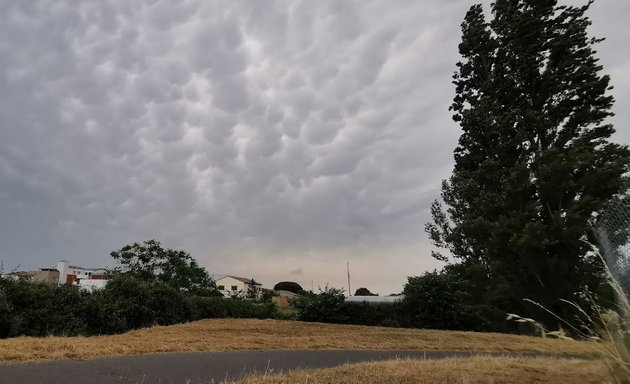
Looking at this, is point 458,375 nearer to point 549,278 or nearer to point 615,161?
point 549,278

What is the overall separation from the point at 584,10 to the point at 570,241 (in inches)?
581

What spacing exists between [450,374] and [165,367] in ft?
14.1

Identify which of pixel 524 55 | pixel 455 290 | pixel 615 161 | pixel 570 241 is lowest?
pixel 455 290

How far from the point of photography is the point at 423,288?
21812 mm

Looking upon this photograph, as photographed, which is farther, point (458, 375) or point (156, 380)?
point (156, 380)

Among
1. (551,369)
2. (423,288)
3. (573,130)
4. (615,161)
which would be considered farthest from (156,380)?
(573,130)

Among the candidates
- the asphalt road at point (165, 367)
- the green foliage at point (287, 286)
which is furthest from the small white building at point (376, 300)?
the green foliage at point (287, 286)

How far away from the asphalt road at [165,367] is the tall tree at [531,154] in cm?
1579

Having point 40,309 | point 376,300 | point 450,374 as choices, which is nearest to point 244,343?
point 450,374

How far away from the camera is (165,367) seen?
23.7ft

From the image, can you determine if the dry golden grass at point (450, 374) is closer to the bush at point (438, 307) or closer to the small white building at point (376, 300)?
the bush at point (438, 307)

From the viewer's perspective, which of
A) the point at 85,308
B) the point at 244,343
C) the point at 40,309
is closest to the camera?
the point at 244,343

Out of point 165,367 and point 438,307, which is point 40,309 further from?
point 438,307

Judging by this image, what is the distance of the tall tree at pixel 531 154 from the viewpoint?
70.6 feet
